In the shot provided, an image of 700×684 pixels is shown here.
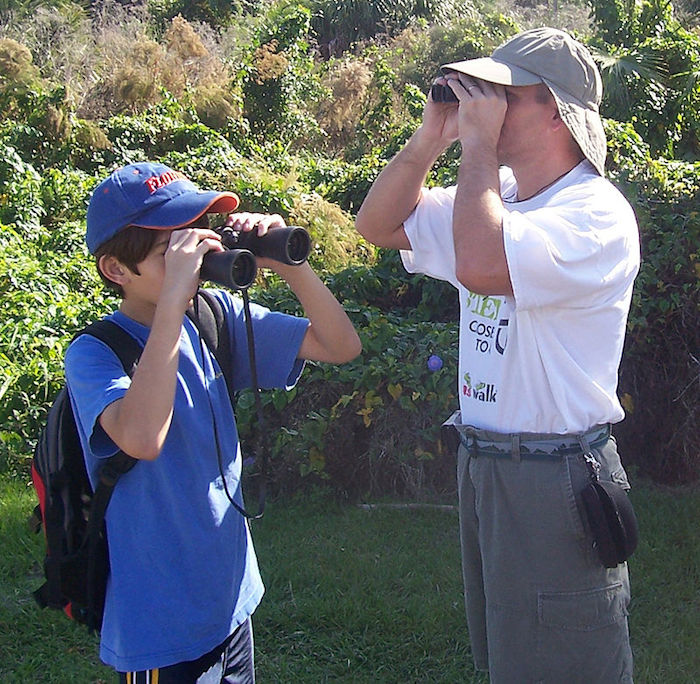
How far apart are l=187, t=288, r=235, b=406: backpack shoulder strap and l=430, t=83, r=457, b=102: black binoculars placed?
75cm

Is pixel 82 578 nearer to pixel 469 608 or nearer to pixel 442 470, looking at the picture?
Result: pixel 469 608

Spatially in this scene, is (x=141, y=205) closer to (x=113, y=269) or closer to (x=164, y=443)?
(x=113, y=269)

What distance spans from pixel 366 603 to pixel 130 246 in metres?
2.14

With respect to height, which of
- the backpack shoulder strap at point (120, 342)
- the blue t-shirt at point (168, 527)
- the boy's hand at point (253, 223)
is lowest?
the blue t-shirt at point (168, 527)

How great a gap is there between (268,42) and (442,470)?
427 inches

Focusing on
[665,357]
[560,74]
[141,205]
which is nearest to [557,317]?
[560,74]

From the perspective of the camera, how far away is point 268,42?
1402 centimetres

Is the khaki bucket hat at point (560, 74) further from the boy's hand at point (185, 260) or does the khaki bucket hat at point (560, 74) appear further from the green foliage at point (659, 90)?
the green foliage at point (659, 90)

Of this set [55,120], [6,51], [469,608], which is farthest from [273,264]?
[6,51]

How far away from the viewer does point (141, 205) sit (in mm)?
2061

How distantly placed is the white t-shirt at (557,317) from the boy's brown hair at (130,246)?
2.60 ft

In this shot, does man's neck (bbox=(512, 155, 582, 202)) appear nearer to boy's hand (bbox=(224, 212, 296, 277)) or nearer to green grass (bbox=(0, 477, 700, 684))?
boy's hand (bbox=(224, 212, 296, 277))

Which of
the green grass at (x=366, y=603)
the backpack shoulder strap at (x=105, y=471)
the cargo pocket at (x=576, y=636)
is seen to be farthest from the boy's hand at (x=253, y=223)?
the green grass at (x=366, y=603)

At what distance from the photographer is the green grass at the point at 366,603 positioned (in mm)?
3381
